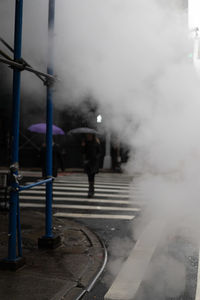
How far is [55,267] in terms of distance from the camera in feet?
11.7

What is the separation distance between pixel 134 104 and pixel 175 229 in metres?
2.32

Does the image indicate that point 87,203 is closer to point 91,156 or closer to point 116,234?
point 91,156

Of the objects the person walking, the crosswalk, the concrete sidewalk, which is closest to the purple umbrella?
the crosswalk

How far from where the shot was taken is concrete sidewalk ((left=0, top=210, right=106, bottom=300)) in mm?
2943

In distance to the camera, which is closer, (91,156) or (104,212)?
(104,212)

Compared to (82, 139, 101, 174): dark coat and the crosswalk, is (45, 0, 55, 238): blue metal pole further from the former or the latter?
(82, 139, 101, 174): dark coat

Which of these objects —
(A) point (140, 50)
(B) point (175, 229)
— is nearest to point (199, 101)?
(A) point (140, 50)

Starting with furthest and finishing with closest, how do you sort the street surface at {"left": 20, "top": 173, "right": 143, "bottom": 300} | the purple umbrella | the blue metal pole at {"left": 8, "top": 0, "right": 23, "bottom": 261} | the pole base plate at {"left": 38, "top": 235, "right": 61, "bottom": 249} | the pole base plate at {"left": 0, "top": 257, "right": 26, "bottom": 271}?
the purple umbrella, the pole base plate at {"left": 38, "top": 235, "right": 61, "bottom": 249}, the street surface at {"left": 20, "top": 173, "right": 143, "bottom": 300}, the pole base plate at {"left": 0, "top": 257, "right": 26, "bottom": 271}, the blue metal pole at {"left": 8, "top": 0, "right": 23, "bottom": 261}

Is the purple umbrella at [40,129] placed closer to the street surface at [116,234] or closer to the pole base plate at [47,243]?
the street surface at [116,234]

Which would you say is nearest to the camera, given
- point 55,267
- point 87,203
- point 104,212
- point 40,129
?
point 55,267

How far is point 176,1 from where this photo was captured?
5.55 m

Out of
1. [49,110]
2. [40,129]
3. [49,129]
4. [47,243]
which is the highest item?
[40,129]

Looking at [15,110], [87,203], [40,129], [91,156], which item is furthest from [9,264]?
[40,129]

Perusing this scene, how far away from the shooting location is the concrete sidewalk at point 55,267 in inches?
116
